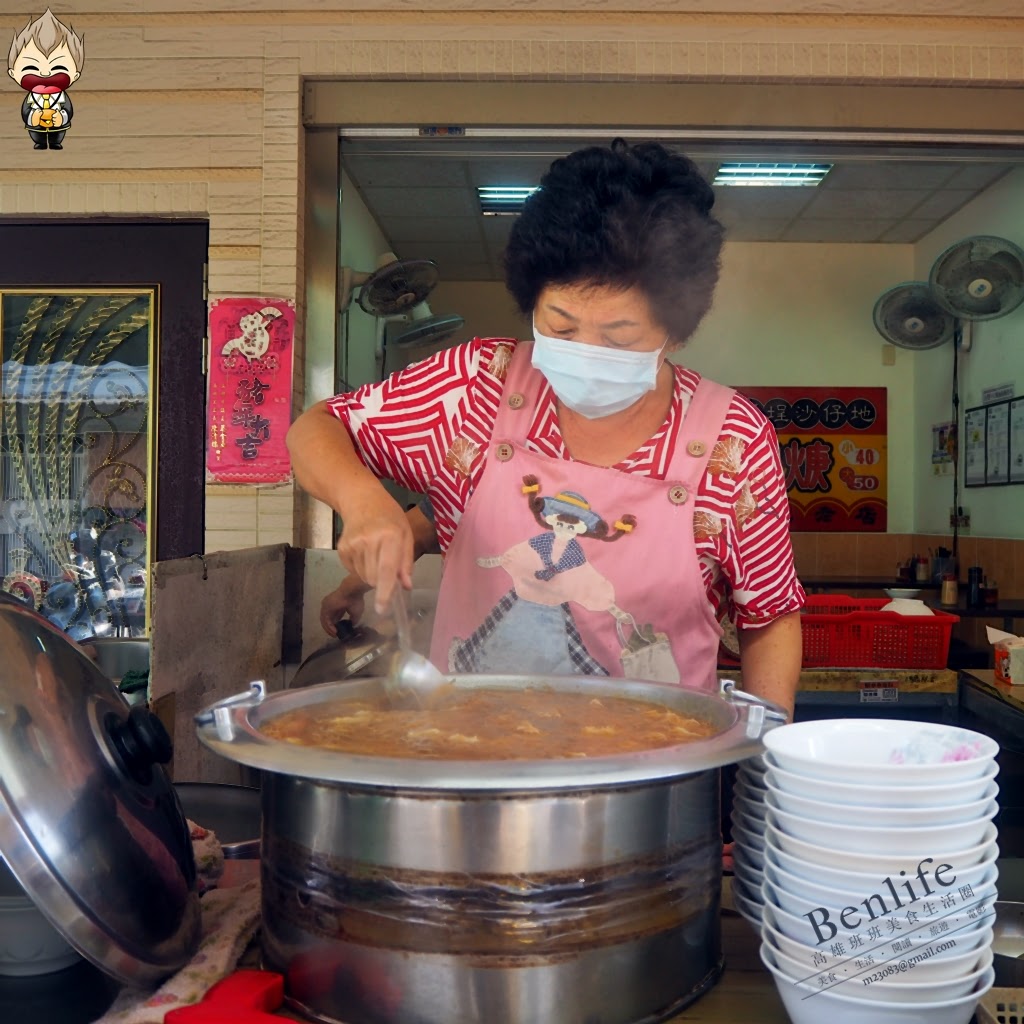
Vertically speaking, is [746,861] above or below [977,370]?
below

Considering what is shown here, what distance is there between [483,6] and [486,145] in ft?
1.61

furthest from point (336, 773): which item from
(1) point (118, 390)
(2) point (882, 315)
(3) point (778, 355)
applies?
(3) point (778, 355)

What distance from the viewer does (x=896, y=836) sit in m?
0.87

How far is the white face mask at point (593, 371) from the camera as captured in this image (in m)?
1.74

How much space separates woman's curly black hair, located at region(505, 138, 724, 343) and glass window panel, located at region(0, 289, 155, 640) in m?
2.72

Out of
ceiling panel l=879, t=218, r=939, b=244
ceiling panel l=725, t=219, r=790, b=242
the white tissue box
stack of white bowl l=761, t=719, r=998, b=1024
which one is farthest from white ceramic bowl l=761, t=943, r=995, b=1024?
ceiling panel l=879, t=218, r=939, b=244

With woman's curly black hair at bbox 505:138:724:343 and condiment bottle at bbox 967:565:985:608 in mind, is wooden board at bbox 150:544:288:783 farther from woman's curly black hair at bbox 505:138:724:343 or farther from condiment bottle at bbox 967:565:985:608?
condiment bottle at bbox 967:565:985:608

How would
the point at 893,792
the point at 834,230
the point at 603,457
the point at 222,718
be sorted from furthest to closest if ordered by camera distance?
1. the point at 834,230
2. the point at 603,457
3. the point at 222,718
4. the point at 893,792

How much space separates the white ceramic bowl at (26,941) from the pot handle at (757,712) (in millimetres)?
711

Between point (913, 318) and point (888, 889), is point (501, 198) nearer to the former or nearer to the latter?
point (913, 318)

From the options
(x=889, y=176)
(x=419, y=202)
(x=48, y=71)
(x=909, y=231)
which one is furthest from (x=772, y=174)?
(x=48, y=71)

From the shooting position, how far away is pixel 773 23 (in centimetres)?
388

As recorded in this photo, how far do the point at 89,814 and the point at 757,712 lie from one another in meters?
0.64

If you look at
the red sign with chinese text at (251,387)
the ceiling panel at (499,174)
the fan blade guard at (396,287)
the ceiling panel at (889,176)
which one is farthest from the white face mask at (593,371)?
the ceiling panel at (889,176)
